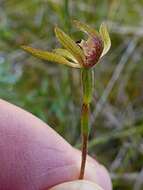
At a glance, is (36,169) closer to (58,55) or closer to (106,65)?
(58,55)

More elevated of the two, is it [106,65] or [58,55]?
[58,55]

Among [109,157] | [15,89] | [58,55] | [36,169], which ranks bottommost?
[109,157]

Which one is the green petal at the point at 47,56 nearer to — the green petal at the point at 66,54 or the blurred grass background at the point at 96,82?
the green petal at the point at 66,54

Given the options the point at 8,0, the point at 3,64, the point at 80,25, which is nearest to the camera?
the point at 80,25

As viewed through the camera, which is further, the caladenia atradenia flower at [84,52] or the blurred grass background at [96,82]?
the blurred grass background at [96,82]

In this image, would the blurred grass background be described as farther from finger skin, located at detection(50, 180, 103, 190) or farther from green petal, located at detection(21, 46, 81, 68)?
green petal, located at detection(21, 46, 81, 68)

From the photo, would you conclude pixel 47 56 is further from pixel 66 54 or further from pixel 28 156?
pixel 28 156

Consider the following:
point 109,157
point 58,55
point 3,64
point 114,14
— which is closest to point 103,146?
point 109,157

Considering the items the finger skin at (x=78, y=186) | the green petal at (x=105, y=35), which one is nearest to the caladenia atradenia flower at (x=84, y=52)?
the green petal at (x=105, y=35)

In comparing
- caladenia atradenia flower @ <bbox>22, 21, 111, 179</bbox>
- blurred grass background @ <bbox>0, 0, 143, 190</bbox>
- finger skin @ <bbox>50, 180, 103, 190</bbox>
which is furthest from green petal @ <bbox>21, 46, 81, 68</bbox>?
blurred grass background @ <bbox>0, 0, 143, 190</bbox>
